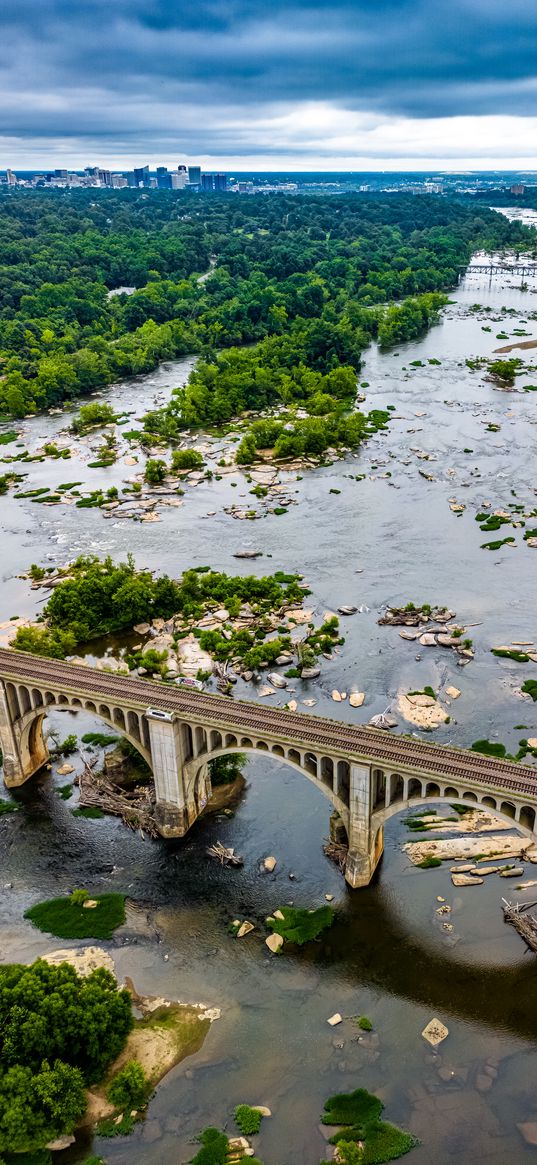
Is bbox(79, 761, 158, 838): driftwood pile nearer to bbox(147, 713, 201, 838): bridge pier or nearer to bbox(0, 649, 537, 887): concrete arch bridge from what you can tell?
bbox(147, 713, 201, 838): bridge pier

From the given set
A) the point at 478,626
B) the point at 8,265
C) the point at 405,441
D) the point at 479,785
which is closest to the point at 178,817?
the point at 479,785

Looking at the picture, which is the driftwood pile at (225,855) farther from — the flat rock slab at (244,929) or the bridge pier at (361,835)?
the bridge pier at (361,835)

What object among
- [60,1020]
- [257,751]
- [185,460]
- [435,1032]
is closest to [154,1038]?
[60,1020]

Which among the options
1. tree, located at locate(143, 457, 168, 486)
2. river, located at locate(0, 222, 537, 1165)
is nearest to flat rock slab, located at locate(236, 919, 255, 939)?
river, located at locate(0, 222, 537, 1165)

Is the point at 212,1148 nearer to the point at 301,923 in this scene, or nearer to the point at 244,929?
the point at 244,929

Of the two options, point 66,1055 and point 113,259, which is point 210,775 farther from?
point 113,259

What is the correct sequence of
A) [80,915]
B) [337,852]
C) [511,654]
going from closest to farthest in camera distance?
[80,915]
[337,852]
[511,654]

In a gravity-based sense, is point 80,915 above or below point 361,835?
below

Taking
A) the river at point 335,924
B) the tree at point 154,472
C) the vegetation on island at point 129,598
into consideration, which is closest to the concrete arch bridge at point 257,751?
the river at point 335,924
